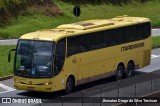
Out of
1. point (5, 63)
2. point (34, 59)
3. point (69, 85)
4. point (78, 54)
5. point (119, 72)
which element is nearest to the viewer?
point (34, 59)

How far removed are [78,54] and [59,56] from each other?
1.50m

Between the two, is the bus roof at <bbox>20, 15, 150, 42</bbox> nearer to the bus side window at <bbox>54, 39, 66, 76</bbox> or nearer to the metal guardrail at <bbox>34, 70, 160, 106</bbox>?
the bus side window at <bbox>54, 39, 66, 76</bbox>

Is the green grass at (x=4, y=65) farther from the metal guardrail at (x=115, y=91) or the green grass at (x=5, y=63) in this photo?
the metal guardrail at (x=115, y=91)

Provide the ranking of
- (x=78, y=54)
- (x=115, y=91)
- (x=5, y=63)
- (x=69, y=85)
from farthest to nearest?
(x=5, y=63), (x=78, y=54), (x=69, y=85), (x=115, y=91)

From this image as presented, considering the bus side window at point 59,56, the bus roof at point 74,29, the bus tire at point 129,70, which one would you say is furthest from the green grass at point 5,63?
the bus tire at point 129,70

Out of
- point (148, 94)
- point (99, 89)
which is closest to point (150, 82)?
point (148, 94)

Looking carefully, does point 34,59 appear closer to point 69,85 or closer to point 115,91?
point 69,85

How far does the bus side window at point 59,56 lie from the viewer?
2258cm

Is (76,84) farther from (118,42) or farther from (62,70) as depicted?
(118,42)

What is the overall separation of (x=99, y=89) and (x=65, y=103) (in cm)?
211

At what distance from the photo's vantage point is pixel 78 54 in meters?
24.0

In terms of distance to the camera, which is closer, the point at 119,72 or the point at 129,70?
the point at 119,72

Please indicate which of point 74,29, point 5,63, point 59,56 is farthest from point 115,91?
point 5,63

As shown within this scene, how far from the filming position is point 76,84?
79.3 ft
